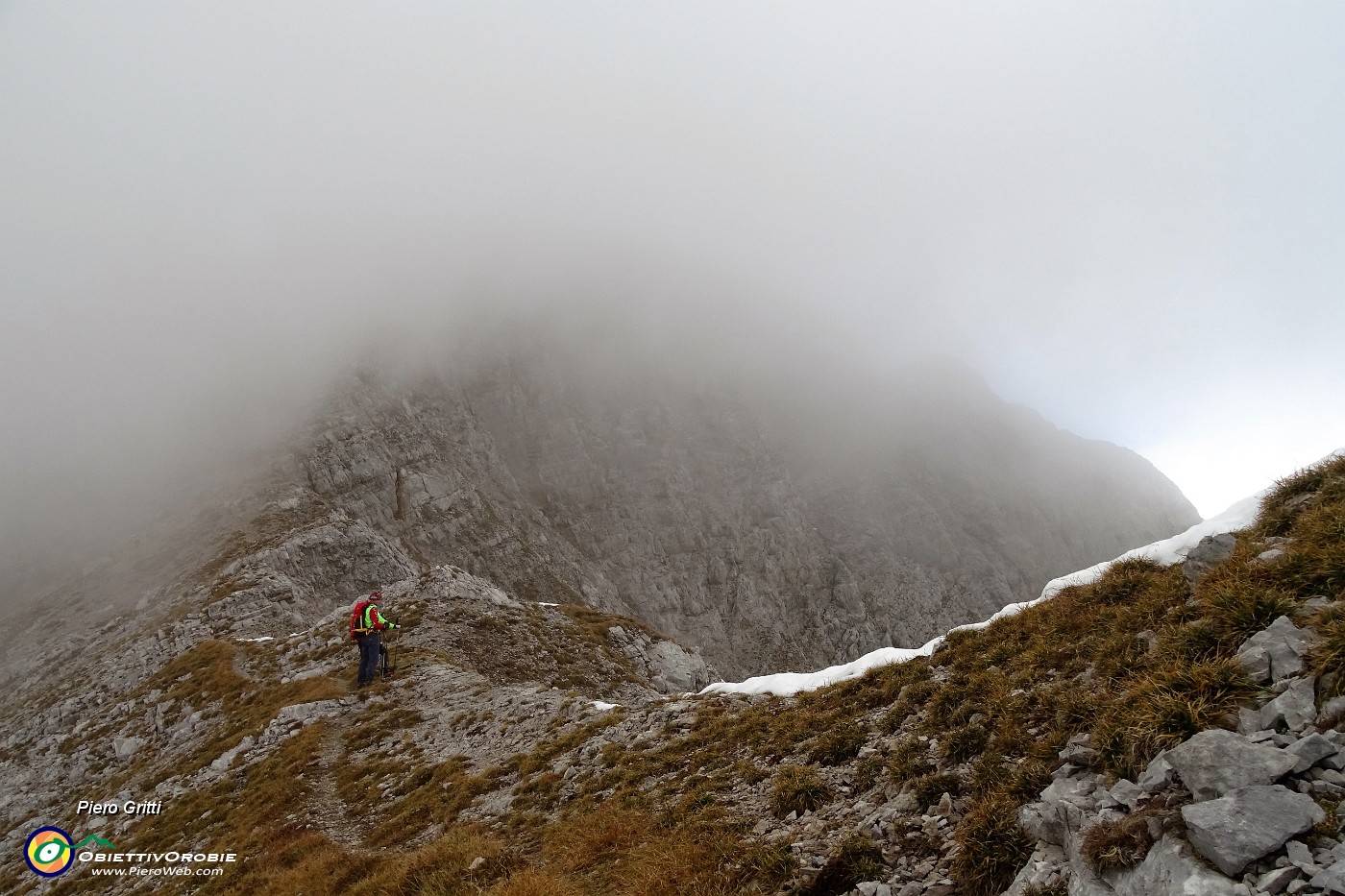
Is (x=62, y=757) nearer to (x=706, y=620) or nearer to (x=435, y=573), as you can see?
(x=435, y=573)

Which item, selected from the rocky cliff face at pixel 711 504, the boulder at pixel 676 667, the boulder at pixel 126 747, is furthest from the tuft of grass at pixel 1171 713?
the rocky cliff face at pixel 711 504

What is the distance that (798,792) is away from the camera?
35.5 ft

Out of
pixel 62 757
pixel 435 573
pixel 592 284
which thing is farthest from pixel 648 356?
pixel 62 757

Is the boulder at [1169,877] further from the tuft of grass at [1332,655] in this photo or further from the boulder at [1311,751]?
the tuft of grass at [1332,655]

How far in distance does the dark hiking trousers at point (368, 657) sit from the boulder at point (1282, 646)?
3456 cm

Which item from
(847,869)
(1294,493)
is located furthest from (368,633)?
(1294,493)

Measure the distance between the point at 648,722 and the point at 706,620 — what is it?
102258 mm

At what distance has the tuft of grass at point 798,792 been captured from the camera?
1059cm

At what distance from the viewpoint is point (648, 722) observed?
18.3 meters

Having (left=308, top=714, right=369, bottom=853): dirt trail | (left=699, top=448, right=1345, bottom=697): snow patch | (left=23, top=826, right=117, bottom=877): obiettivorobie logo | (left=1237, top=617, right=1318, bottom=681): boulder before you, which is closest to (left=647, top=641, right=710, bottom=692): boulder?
(left=308, top=714, right=369, bottom=853): dirt trail

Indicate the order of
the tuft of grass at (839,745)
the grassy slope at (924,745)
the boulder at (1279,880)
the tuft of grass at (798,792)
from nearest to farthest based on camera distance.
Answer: the boulder at (1279,880) → the grassy slope at (924,745) → the tuft of grass at (798,792) → the tuft of grass at (839,745)

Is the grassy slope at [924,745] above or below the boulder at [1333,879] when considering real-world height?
below

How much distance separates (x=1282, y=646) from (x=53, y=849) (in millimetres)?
42297

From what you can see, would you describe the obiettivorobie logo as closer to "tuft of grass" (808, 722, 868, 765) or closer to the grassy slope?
the grassy slope
